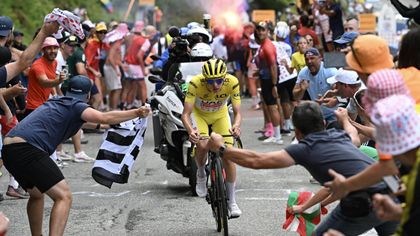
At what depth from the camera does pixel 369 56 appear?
237 inches

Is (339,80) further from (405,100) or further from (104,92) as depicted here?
(104,92)

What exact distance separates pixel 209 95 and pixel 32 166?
2.86 meters

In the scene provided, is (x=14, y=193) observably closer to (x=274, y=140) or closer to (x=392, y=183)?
(x=274, y=140)

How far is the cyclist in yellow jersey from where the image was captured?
32.2 feet

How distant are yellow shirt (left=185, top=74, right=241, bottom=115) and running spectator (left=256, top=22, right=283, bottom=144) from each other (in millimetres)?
5750

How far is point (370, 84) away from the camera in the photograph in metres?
4.92

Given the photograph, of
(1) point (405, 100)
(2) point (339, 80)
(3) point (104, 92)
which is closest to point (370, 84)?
(1) point (405, 100)

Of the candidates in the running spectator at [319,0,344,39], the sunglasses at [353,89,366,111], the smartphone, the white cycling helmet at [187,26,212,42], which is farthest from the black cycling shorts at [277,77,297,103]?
the smartphone

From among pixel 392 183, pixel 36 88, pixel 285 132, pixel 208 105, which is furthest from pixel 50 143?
pixel 285 132

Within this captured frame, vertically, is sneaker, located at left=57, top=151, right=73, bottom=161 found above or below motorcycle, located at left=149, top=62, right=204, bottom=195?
below

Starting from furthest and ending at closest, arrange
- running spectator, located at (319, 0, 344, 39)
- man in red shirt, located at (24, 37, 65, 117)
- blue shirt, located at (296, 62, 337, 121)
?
running spectator, located at (319, 0, 344, 39), man in red shirt, located at (24, 37, 65, 117), blue shirt, located at (296, 62, 337, 121)

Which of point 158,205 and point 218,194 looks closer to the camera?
point 218,194

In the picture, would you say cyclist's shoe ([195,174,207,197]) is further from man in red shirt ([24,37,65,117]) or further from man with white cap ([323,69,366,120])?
man in red shirt ([24,37,65,117])

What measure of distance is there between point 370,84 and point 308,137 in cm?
105
